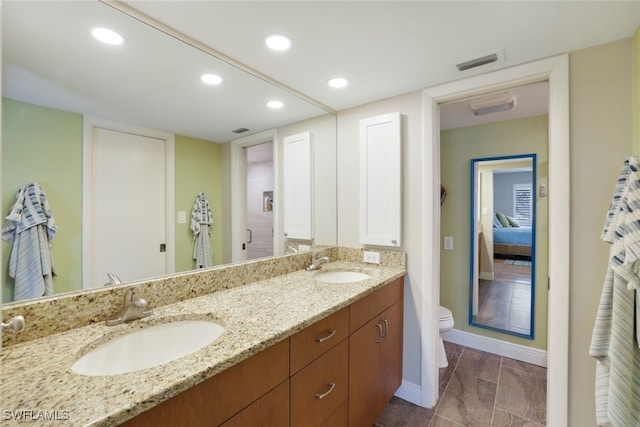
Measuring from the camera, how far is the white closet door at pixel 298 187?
1.99 meters

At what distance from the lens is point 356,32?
126 centimetres

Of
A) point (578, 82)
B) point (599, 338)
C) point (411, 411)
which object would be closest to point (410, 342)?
point (411, 411)

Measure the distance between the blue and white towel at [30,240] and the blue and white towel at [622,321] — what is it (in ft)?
7.05

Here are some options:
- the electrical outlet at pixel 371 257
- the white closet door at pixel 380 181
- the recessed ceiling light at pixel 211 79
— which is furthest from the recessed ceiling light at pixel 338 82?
the electrical outlet at pixel 371 257

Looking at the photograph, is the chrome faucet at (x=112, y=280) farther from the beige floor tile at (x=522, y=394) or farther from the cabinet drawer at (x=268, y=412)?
the beige floor tile at (x=522, y=394)

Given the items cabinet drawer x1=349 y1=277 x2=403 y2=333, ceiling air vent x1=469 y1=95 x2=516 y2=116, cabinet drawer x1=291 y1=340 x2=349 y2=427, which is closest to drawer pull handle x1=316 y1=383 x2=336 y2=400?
cabinet drawer x1=291 y1=340 x2=349 y2=427

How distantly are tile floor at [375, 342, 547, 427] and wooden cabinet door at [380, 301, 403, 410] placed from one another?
0.56ft

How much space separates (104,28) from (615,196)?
2328 millimetres

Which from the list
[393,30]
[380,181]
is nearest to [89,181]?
[393,30]

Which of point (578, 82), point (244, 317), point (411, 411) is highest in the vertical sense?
point (578, 82)

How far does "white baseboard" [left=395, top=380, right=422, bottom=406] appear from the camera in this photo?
190 centimetres

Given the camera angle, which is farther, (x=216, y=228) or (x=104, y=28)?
(x=216, y=228)

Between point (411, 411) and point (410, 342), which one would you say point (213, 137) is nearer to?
point (410, 342)

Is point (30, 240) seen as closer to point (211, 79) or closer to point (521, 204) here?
point (211, 79)
